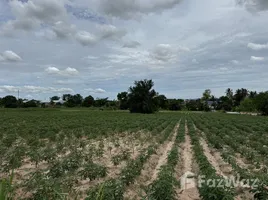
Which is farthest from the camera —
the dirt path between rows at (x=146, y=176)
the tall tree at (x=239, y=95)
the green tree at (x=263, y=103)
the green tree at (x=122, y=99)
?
the tall tree at (x=239, y=95)

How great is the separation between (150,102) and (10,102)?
2098 inches

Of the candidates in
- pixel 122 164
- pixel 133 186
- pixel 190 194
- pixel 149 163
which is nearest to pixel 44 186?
pixel 133 186

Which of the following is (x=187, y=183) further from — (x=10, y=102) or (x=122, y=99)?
(x=10, y=102)

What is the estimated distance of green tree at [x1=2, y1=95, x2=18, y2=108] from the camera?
78819mm

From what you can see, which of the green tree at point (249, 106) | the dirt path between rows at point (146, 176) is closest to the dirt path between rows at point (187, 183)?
the dirt path between rows at point (146, 176)

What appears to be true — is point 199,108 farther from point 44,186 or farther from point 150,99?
point 44,186

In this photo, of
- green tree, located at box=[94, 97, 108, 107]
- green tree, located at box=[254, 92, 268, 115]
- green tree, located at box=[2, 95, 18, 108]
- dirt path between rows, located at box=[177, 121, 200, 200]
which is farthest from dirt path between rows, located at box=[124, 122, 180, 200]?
green tree, located at box=[94, 97, 108, 107]

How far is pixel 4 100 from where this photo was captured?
84312 mm

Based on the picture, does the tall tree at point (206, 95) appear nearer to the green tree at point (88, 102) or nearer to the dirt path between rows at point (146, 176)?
the green tree at point (88, 102)

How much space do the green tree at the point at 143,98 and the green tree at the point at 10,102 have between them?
146ft

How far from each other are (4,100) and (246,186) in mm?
95076

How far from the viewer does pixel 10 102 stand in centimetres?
8031

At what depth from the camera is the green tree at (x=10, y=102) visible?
78819 mm

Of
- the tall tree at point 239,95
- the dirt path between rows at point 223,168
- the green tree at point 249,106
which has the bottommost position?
the dirt path between rows at point 223,168
